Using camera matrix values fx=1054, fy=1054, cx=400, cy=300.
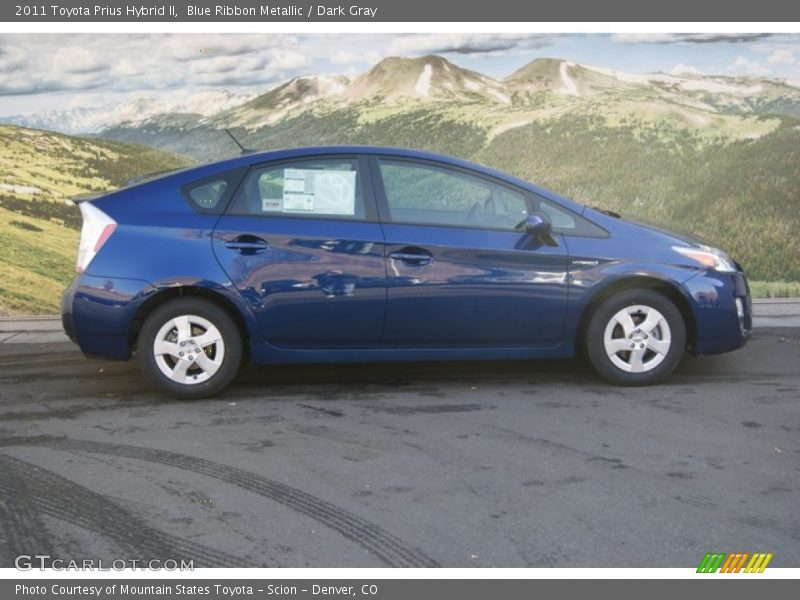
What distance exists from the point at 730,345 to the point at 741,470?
5.84 feet

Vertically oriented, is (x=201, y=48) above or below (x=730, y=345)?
above

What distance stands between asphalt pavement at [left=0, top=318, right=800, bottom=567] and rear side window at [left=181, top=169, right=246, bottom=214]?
1150 mm

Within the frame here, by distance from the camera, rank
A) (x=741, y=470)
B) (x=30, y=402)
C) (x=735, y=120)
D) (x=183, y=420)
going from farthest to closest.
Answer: (x=735, y=120) < (x=30, y=402) < (x=183, y=420) < (x=741, y=470)

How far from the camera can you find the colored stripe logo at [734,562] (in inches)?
153

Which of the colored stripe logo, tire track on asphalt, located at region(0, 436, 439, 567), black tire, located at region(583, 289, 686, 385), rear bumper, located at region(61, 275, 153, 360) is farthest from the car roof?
the colored stripe logo

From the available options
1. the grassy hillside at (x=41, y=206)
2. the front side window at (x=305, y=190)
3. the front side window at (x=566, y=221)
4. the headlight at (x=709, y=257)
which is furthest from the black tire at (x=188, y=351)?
the grassy hillside at (x=41, y=206)

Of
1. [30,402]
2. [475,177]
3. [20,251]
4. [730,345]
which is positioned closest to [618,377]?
[730,345]

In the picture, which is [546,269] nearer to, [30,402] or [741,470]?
[741,470]

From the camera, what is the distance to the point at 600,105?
9.80m

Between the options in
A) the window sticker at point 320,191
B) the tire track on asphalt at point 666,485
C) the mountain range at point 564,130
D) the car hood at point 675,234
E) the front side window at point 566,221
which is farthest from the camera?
the mountain range at point 564,130

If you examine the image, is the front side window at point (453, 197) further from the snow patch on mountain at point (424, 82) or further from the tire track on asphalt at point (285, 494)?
the snow patch on mountain at point (424, 82)

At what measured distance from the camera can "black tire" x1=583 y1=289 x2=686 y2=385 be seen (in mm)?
6387

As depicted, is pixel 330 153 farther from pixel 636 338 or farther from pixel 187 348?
pixel 636 338

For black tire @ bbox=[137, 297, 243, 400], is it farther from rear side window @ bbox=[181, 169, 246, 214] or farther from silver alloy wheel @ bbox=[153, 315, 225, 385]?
rear side window @ bbox=[181, 169, 246, 214]
